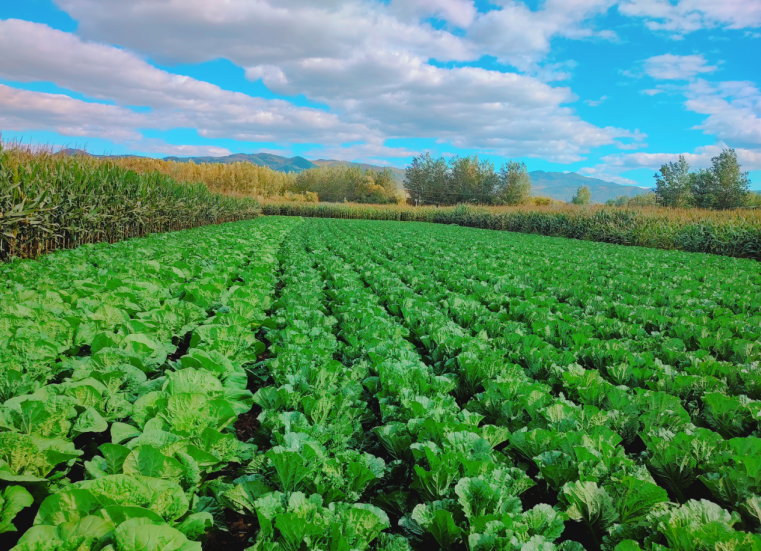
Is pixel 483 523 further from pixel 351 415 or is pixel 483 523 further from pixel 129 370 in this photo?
pixel 129 370

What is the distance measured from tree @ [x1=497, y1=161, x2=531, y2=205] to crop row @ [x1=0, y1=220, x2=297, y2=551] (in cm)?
7365

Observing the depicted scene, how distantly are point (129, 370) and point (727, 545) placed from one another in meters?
3.26

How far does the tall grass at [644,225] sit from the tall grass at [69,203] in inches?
920

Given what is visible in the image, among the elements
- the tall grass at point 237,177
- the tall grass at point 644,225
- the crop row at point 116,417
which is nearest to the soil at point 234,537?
A: the crop row at point 116,417

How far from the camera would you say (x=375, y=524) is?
1.78 meters

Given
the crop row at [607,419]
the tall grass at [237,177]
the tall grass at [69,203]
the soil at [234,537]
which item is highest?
the tall grass at [237,177]

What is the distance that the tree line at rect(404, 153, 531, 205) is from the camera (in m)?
73.7

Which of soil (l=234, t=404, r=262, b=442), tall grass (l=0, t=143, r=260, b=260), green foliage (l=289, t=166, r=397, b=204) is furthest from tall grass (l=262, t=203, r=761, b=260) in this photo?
green foliage (l=289, t=166, r=397, b=204)

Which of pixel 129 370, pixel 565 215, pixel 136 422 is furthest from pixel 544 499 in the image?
pixel 565 215

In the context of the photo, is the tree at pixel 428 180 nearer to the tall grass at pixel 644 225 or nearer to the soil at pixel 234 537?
the tall grass at pixel 644 225

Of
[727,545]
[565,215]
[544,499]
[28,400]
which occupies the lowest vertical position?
[544,499]

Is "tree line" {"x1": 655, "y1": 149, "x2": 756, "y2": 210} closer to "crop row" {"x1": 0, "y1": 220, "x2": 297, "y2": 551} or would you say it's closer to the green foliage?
the green foliage

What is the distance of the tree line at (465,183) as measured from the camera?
7369 centimetres

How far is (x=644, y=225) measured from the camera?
22719 millimetres
